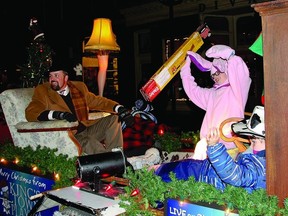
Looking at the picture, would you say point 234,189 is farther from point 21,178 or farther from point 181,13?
point 181,13

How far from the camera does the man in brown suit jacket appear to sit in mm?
5129

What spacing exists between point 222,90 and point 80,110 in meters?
2.45

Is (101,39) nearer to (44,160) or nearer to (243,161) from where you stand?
(44,160)

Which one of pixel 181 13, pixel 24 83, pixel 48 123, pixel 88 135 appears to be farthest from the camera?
pixel 181 13

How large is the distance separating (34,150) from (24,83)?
153 centimetres

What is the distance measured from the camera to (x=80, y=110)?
562 centimetres

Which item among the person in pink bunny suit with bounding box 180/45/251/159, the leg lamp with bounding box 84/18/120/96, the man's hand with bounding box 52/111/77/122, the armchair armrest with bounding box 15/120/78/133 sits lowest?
the armchair armrest with bounding box 15/120/78/133

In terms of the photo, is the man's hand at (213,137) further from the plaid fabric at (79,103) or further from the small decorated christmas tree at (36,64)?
the small decorated christmas tree at (36,64)

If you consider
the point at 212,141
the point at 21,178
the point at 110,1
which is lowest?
the point at 21,178

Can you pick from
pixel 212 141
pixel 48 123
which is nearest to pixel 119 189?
pixel 212 141

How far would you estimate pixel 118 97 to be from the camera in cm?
1598

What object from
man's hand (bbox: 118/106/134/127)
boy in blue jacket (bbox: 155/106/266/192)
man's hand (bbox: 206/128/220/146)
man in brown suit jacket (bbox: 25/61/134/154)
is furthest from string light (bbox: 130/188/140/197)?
man's hand (bbox: 118/106/134/127)

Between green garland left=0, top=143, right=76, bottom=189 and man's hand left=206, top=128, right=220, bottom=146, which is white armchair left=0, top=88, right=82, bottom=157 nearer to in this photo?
green garland left=0, top=143, right=76, bottom=189

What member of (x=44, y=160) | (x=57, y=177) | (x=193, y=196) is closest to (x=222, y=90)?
(x=193, y=196)
